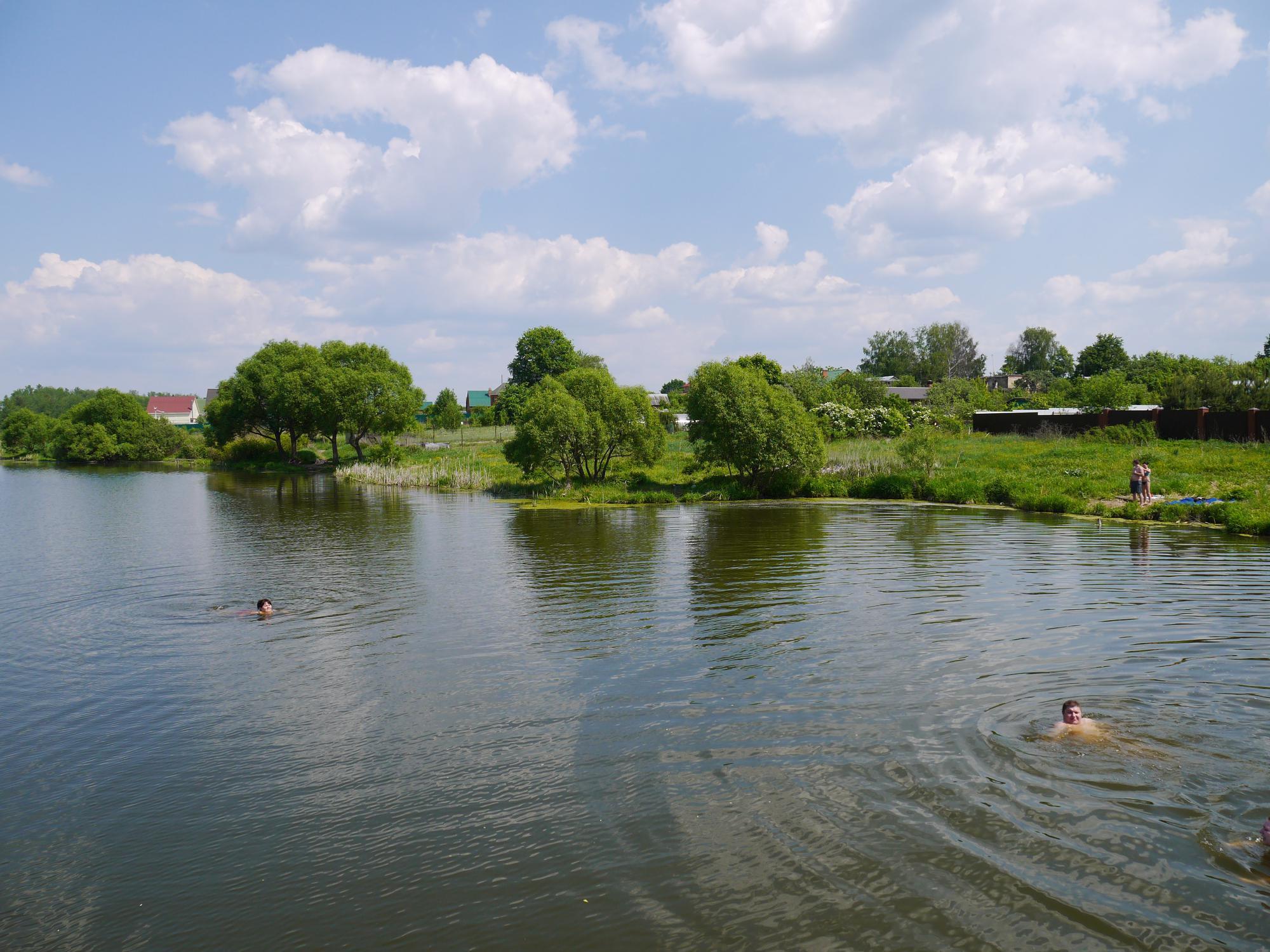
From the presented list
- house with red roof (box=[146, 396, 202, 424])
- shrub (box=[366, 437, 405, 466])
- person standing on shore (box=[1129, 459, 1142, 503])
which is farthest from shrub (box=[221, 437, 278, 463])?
house with red roof (box=[146, 396, 202, 424])

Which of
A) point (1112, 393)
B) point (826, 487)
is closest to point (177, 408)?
point (826, 487)

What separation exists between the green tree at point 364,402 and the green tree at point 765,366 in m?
32.3

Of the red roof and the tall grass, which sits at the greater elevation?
the red roof

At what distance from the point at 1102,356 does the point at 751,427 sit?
9677cm

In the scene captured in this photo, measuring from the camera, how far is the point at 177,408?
586 feet

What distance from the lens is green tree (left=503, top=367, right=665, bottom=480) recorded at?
49438mm

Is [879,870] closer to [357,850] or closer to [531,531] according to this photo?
[357,850]

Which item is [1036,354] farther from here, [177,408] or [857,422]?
[177,408]

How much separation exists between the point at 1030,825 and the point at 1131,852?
1.00 metres

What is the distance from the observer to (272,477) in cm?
7438

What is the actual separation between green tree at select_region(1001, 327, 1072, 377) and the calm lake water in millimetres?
140157

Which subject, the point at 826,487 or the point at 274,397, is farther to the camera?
the point at 274,397

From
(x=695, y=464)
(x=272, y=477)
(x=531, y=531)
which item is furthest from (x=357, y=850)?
(x=272, y=477)

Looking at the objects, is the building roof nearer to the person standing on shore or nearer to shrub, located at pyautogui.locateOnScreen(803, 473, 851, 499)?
shrub, located at pyautogui.locateOnScreen(803, 473, 851, 499)
